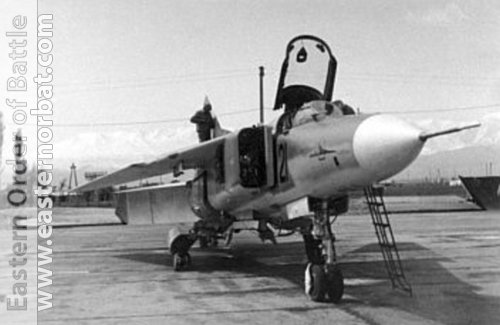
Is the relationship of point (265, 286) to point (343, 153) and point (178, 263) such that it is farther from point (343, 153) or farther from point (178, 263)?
point (343, 153)

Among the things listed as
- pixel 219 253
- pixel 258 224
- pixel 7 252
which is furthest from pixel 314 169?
pixel 7 252

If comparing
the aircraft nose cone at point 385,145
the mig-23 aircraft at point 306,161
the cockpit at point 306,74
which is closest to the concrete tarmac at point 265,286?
the mig-23 aircraft at point 306,161

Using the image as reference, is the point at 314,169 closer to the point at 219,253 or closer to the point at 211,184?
the point at 211,184

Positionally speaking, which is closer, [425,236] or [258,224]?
[258,224]

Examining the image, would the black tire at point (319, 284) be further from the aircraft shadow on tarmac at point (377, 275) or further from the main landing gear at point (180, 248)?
the main landing gear at point (180, 248)

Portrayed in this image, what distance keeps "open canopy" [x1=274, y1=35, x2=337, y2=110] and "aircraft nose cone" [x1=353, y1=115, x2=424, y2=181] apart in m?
2.56

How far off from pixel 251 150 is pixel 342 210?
1645 millimetres

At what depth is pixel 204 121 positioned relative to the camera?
12.8 metres

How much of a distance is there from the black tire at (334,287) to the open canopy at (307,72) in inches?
105

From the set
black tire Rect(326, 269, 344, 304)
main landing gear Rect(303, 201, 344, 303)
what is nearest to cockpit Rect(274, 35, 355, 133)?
main landing gear Rect(303, 201, 344, 303)

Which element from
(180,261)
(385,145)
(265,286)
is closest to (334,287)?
(265,286)

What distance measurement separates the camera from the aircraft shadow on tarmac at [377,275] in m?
7.34

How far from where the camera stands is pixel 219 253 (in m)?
14.4

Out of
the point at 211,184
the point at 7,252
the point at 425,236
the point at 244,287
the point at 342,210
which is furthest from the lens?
the point at 425,236
